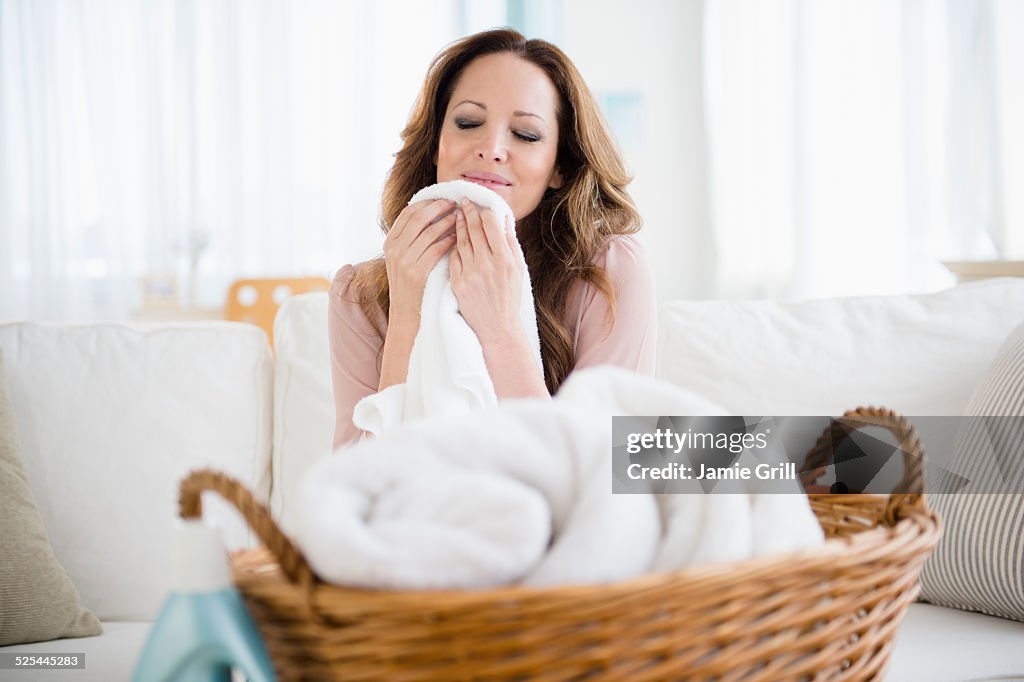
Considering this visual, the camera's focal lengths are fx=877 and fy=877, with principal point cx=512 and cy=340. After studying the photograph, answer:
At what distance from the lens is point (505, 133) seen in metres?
1.35

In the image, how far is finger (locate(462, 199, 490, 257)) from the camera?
46.3 inches

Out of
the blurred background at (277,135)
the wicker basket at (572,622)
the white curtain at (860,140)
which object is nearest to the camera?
the wicker basket at (572,622)

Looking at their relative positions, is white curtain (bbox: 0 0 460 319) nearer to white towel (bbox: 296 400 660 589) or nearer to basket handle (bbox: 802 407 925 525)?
basket handle (bbox: 802 407 925 525)

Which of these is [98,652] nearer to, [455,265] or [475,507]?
[455,265]

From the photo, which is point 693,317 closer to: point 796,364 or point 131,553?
point 796,364

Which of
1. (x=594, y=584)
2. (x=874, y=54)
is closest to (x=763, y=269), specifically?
(x=874, y=54)

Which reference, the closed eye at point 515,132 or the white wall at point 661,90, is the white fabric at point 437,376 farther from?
the white wall at point 661,90

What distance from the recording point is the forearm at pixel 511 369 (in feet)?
3.72

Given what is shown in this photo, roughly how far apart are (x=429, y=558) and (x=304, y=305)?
50.3 inches

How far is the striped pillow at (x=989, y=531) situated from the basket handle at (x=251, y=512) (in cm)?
107

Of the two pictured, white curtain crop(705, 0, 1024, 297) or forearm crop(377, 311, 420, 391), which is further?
white curtain crop(705, 0, 1024, 297)

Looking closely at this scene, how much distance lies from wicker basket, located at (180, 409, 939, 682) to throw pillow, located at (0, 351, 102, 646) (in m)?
0.95

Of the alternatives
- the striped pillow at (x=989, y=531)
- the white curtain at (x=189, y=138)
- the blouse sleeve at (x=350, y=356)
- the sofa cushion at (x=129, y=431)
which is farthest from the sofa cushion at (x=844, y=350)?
the white curtain at (x=189, y=138)

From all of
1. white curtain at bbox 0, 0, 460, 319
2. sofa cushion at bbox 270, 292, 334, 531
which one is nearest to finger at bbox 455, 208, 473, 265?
sofa cushion at bbox 270, 292, 334, 531
